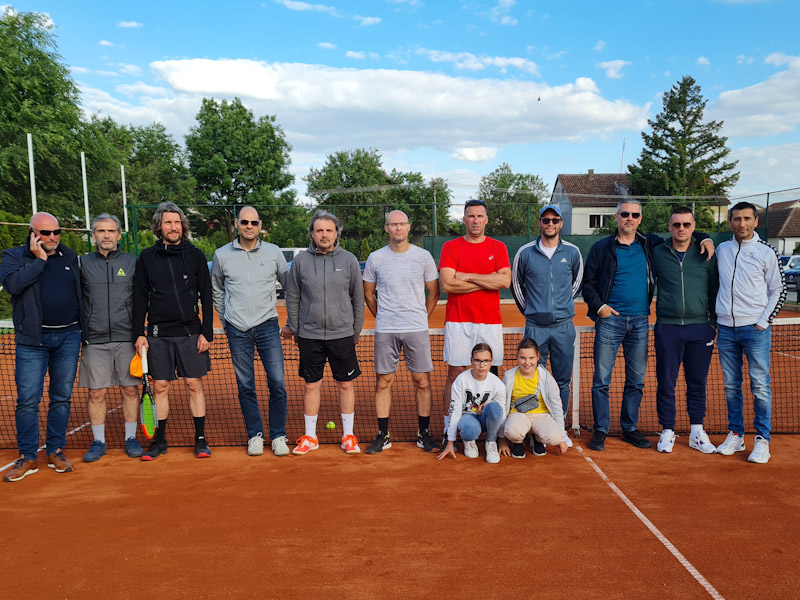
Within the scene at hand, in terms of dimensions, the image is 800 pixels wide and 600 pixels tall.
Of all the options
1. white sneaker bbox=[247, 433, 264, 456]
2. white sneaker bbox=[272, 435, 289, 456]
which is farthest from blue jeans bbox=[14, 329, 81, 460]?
white sneaker bbox=[272, 435, 289, 456]

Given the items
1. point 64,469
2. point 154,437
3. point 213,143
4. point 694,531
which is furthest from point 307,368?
point 213,143

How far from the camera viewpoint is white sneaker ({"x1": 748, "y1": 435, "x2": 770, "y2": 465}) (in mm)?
4457

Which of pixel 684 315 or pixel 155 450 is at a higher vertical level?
pixel 684 315

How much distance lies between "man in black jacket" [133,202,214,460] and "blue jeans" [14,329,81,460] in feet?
1.77

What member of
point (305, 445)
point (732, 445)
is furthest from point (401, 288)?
A: point (732, 445)

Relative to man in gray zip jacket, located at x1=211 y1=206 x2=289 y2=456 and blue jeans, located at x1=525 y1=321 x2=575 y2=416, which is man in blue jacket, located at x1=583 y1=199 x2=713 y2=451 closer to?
blue jeans, located at x1=525 y1=321 x2=575 y2=416

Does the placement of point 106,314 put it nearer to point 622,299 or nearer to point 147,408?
point 147,408

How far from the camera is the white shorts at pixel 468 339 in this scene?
4.70m

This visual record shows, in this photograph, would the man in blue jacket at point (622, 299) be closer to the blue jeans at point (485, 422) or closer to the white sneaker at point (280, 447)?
the blue jeans at point (485, 422)

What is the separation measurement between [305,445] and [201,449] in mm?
891

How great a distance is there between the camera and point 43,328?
4.36 m

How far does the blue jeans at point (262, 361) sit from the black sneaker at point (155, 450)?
0.78 metres

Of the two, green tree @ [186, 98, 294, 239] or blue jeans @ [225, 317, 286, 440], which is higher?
green tree @ [186, 98, 294, 239]

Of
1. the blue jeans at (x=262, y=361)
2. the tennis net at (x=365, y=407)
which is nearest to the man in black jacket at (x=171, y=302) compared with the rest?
the blue jeans at (x=262, y=361)
